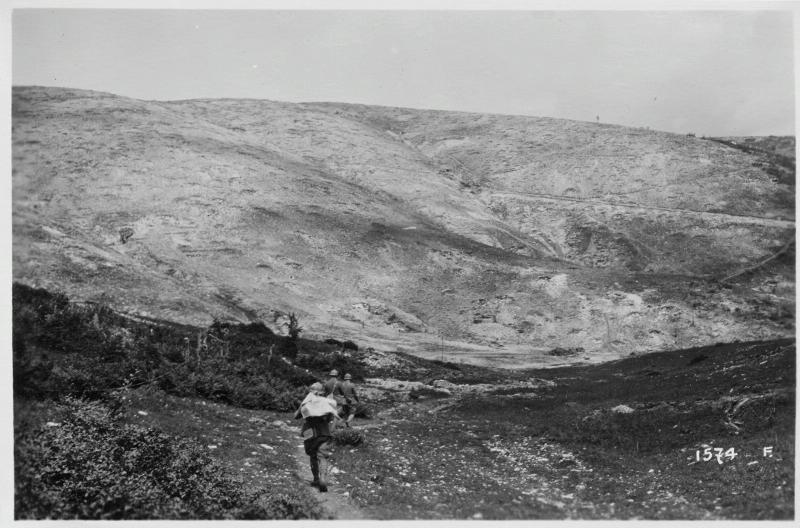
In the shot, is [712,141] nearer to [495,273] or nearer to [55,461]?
[495,273]

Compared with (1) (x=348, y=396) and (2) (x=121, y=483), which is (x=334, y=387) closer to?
(1) (x=348, y=396)

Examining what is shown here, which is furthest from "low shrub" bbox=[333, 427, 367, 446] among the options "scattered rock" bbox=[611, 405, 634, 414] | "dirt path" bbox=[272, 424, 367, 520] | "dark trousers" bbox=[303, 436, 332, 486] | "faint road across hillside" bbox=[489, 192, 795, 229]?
"faint road across hillside" bbox=[489, 192, 795, 229]

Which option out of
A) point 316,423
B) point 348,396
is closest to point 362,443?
point 348,396

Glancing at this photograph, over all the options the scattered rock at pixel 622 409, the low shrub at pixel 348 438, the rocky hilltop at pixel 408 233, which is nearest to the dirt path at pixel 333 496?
the low shrub at pixel 348 438

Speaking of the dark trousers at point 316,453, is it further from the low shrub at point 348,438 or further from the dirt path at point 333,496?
the low shrub at point 348,438

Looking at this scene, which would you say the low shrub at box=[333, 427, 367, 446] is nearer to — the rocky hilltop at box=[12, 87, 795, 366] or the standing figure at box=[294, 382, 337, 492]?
the standing figure at box=[294, 382, 337, 492]
